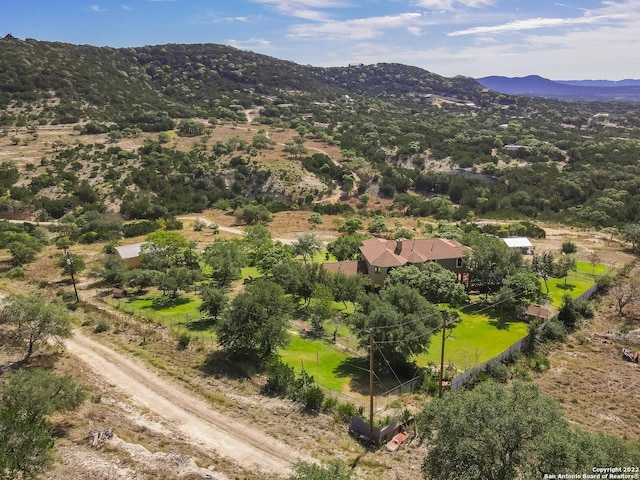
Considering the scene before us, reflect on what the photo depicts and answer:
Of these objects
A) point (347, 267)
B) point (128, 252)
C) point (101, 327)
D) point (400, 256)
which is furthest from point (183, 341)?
point (400, 256)

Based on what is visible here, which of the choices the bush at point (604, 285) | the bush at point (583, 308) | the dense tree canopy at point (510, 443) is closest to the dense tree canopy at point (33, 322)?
the dense tree canopy at point (510, 443)

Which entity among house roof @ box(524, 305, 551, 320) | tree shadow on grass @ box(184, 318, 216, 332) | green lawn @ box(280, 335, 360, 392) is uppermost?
tree shadow on grass @ box(184, 318, 216, 332)

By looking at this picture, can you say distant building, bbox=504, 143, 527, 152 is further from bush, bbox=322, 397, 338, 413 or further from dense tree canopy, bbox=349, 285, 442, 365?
bush, bbox=322, 397, 338, 413

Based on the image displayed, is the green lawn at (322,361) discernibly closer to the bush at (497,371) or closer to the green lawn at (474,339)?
the green lawn at (474,339)

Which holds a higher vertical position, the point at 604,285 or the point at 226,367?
the point at 226,367

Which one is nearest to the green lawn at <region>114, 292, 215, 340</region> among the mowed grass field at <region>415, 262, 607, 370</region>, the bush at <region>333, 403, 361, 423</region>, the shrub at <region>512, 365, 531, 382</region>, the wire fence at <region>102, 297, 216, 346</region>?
the wire fence at <region>102, 297, 216, 346</region>

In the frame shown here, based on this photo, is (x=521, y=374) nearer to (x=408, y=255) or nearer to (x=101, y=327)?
(x=408, y=255)
